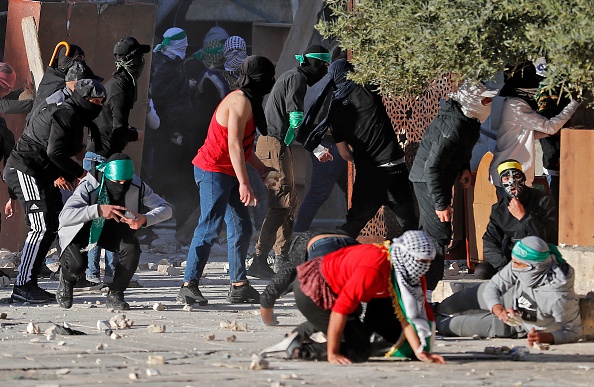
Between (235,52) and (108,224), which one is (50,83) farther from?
(235,52)

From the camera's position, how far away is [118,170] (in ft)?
30.6

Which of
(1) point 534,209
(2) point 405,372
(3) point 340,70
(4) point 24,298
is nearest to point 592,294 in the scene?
(1) point 534,209

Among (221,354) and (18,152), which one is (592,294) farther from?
(18,152)

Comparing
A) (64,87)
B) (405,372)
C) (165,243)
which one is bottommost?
(165,243)

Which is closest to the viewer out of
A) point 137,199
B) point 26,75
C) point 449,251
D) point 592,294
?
point 592,294

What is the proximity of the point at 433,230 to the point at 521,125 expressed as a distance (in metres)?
1.46

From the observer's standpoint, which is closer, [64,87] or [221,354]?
[221,354]

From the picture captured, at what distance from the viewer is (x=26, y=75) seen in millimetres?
13648

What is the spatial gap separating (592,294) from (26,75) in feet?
24.2

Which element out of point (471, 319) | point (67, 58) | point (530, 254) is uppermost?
point (67, 58)

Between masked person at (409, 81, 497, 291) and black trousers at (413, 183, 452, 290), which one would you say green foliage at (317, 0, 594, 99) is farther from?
black trousers at (413, 183, 452, 290)

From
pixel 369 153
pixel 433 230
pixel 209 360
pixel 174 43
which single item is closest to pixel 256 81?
pixel 369 153

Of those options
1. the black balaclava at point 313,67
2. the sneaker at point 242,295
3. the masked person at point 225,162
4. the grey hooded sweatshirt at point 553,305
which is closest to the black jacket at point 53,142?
the masked person at point 225,162

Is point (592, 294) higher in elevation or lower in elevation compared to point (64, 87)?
lower
